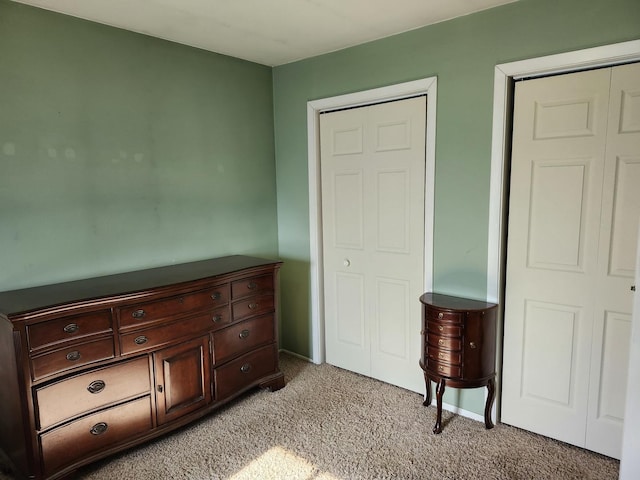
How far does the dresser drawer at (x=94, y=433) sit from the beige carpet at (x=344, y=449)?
165 mm

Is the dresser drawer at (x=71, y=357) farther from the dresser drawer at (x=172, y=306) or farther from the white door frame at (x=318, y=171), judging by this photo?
the white door frame at (x=318, y=171)

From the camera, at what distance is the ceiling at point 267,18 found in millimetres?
2184

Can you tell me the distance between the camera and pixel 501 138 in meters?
2.32

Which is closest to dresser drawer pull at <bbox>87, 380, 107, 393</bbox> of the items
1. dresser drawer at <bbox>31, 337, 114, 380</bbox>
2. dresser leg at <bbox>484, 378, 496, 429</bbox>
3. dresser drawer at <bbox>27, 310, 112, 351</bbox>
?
dresser drawer at <bbox>31, 337, 114, 380</bbox>

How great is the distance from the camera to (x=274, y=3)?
2.18m

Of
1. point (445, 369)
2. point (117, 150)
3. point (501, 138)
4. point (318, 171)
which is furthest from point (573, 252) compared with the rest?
point (117, 150)

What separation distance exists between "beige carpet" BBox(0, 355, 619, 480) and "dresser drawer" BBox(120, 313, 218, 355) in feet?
2.00

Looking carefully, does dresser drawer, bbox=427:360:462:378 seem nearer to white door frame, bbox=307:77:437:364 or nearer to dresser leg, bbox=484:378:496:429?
dresser leg, bbox=484:378:496:429

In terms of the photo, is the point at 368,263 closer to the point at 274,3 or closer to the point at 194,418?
the point at 194,418

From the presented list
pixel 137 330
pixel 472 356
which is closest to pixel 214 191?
pixel 137 330

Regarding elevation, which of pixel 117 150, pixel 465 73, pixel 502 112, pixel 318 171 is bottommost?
pixel 318 171

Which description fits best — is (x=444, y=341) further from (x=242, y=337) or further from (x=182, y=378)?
(x=182, y=378)

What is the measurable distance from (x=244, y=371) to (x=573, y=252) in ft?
6.91

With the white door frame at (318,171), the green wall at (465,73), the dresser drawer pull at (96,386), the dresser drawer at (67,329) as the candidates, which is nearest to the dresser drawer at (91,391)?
the dresser drawer pull at (96,386)
